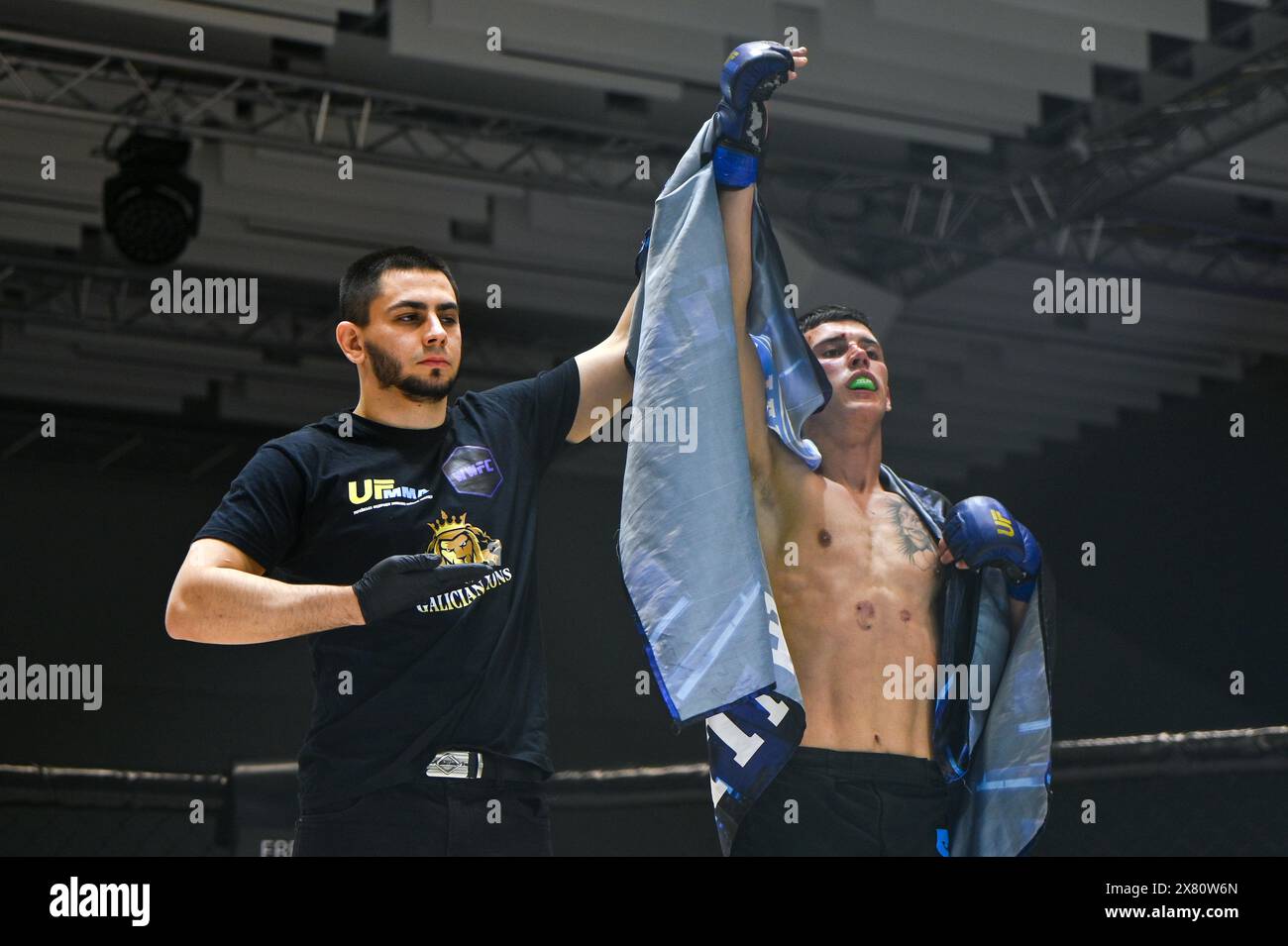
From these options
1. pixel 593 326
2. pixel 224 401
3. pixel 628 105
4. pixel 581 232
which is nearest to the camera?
pixel 628 105

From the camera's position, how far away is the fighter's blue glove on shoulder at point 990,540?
240 centimetres

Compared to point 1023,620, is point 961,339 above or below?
above

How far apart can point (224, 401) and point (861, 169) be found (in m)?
4.65

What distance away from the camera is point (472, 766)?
1.99m

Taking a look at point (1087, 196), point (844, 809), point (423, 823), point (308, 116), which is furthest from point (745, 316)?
point (1087, 196)

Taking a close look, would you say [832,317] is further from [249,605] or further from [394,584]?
[249,605]

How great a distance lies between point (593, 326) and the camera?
8.67 meters

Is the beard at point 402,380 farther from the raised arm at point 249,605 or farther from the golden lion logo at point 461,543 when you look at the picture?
the raised arm at point 249,605

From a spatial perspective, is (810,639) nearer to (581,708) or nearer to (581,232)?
(581,232)

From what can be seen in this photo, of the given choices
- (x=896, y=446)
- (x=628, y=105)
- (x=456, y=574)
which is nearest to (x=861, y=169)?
(x=628, y=105)

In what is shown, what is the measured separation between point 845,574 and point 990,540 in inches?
10.0

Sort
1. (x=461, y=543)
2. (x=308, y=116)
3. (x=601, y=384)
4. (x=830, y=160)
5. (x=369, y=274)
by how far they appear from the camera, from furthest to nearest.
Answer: (x=830, y=160)
(x=308, y=116)
(x=601, y=384)
(x=369, y=274)
(x=461, y=543)

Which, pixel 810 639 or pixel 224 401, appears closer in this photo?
pixel 810 639

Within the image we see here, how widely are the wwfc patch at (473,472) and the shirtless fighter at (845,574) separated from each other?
1.42ft
